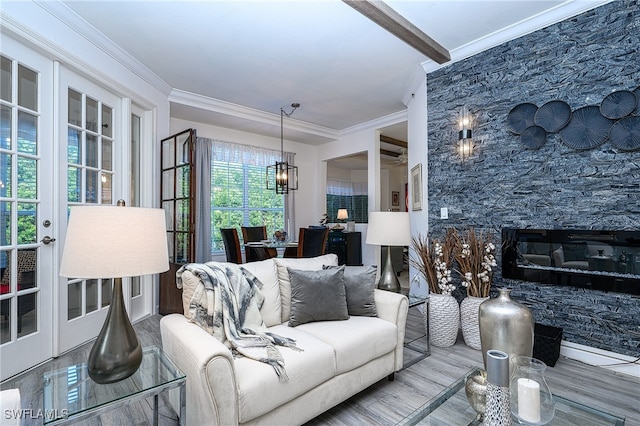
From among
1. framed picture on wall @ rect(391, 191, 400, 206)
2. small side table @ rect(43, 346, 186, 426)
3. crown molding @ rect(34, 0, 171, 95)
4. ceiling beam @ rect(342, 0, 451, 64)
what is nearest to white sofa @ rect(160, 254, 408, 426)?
small side table @ rect(43, 346, 186, 426)

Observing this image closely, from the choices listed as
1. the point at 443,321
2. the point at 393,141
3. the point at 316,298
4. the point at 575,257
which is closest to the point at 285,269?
the point at 316,298

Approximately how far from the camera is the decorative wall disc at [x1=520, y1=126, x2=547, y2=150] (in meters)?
2.74

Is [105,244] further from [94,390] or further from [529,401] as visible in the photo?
[529,401]

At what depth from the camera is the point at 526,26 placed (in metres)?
2.77

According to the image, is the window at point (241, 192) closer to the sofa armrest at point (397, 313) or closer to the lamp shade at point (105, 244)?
the sofa armrest at point (397, 313)

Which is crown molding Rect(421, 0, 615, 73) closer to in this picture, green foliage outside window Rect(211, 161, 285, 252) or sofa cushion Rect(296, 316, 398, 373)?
sofa cushion Rect(296, 316, 398, 373)

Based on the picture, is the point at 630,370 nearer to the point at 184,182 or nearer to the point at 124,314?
the point at 124,314

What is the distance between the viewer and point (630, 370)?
2332 millimetres

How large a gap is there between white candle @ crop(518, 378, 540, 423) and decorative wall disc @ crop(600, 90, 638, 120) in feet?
7.33

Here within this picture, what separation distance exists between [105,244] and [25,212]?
1.79 metres

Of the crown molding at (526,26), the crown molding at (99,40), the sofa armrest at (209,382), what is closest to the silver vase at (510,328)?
the sofa armrest at (209,382)

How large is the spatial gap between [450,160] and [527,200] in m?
0.84

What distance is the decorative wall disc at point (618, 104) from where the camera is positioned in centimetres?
231

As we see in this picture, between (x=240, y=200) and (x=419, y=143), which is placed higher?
(x=419, y=143)
